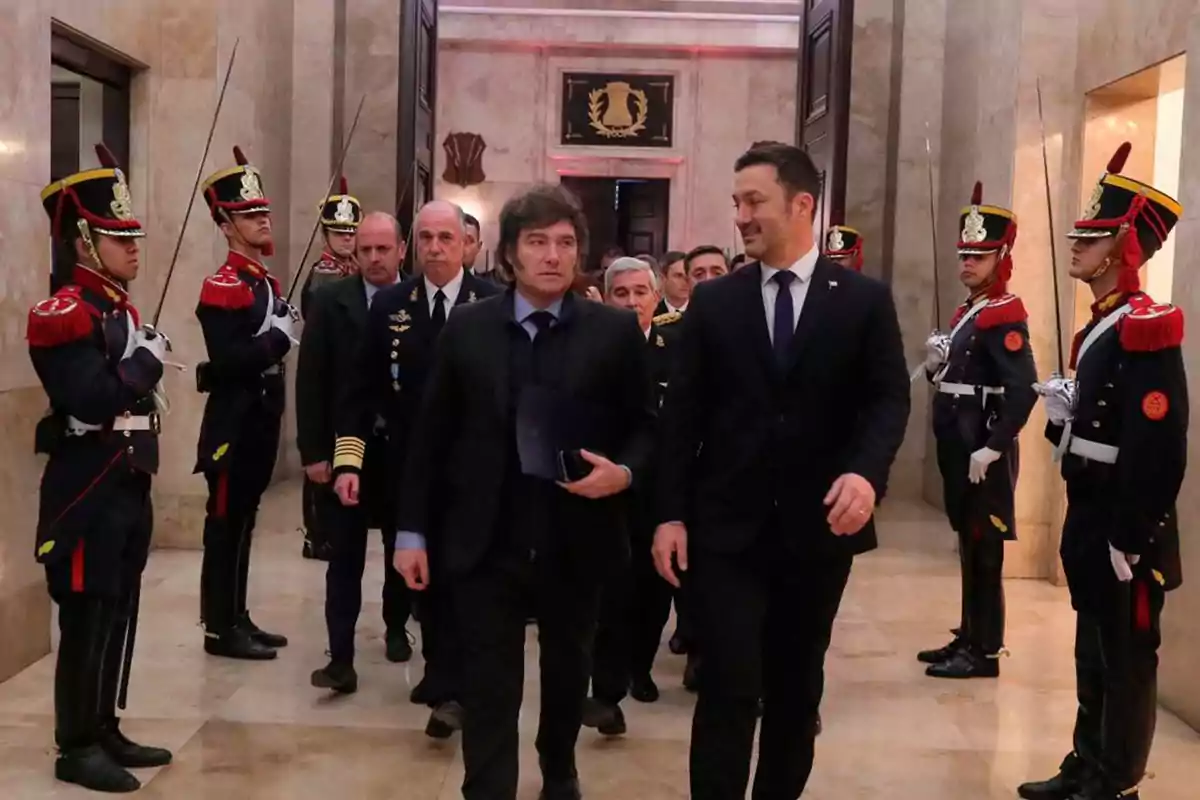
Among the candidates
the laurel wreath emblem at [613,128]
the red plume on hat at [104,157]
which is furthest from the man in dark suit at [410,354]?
the laurel wreath emblem at [613,128]

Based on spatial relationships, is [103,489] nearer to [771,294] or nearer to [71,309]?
[71,309]

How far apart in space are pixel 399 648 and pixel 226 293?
5.34 ft

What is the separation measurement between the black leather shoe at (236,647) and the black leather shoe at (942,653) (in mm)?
2813

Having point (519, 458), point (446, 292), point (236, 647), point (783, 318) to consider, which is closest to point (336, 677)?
point (236, 647)

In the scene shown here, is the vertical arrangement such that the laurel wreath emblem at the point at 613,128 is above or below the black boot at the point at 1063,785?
above

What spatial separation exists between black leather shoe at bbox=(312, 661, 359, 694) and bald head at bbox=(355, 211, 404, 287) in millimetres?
1467

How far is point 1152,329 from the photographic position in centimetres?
357

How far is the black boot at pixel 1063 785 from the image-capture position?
4020 mm

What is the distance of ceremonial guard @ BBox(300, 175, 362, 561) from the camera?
15.6 feet

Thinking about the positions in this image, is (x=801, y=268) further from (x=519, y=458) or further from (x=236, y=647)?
(x=236, y=647)

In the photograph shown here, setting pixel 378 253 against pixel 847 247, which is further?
pixel 847 247

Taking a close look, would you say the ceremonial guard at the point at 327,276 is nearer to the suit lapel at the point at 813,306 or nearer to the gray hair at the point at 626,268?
the gray hair at the point at 626,268

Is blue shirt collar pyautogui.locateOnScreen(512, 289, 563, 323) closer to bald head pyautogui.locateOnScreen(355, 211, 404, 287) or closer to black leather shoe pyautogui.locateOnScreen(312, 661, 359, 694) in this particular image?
bald head pyautogui.locateOnScreen(355, 211, 404, 287)

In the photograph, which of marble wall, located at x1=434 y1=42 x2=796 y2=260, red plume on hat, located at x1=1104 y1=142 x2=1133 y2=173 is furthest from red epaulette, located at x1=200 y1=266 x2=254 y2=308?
marble wall, located at x1=434 y1=42 x2=796 y2=260
